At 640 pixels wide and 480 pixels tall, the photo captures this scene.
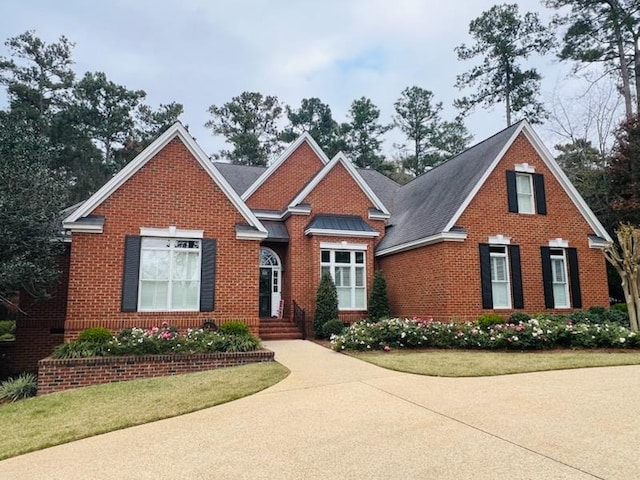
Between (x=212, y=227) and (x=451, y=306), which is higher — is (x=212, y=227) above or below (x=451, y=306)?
above

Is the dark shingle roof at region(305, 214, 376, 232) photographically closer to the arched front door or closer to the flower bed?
the arched front door

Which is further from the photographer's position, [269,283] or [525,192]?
[269,283]

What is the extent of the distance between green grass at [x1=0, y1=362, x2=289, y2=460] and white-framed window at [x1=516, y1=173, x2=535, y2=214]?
36.1 feet

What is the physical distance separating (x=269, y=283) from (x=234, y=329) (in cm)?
637

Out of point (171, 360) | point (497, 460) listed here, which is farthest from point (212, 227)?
point (497, 460)

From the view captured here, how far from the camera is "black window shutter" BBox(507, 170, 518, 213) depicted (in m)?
15.0

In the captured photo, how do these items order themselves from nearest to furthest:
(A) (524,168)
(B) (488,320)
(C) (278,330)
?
(B) (488,320) < (C) (278,330) < (A) (524,168)

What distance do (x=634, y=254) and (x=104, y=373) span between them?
569 inches

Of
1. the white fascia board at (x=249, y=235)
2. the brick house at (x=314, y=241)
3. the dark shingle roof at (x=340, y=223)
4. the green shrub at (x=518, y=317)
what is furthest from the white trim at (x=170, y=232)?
the green shrub at (x=518, y=317)

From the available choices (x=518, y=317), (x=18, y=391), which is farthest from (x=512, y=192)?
(x=18, y=391)

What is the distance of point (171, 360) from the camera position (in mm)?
9203

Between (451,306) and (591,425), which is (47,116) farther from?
(591,425)

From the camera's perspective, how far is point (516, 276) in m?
14.6

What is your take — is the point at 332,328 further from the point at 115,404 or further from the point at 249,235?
the point at 115,404
